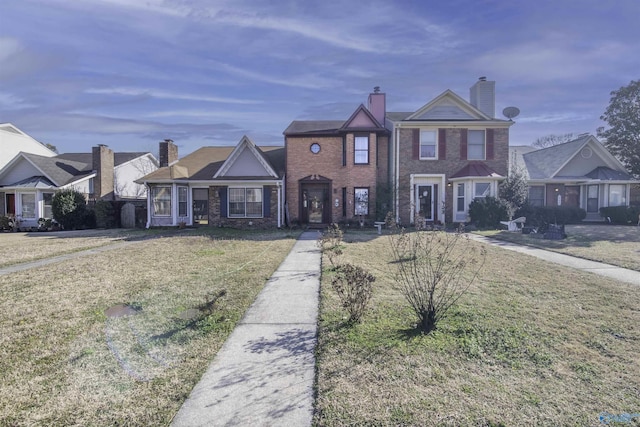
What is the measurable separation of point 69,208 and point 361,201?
682 inches

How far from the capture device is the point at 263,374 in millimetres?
3592

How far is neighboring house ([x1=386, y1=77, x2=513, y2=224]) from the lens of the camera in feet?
65.8

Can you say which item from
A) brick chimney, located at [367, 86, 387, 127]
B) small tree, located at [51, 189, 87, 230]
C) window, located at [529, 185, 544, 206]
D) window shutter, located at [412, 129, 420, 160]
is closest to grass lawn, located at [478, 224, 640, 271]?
window shutter, located at [412, 129, 420, 160]

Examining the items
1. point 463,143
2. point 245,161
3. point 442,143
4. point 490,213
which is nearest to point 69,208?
point 245,161

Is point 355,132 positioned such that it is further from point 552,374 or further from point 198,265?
point 552,374

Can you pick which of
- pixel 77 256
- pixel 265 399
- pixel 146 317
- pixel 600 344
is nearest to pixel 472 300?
pixel 600 344

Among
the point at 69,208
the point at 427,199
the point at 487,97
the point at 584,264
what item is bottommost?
the point at 584,264

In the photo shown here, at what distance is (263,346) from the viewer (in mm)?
4254

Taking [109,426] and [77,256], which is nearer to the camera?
[109,426]

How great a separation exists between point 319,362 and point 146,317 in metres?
2.95

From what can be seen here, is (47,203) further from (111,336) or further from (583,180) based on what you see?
(583,180)

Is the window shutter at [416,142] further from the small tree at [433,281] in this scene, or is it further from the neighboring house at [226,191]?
the small tree at [433,281]

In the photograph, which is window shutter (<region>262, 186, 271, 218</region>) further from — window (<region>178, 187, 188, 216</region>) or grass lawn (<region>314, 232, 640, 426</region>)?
grass lawn (<region>314, 232, 640, 426</region>)

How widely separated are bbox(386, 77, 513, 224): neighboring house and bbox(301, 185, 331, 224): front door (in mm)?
4071
